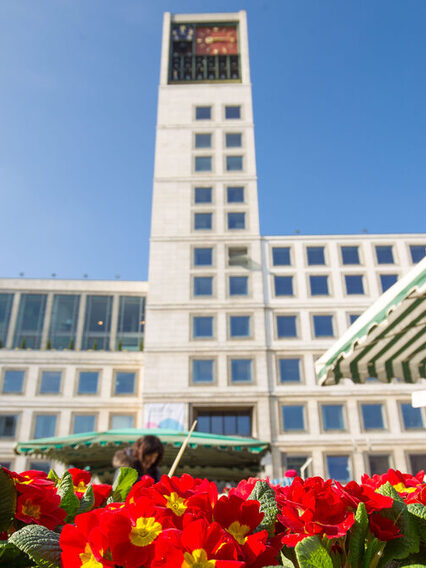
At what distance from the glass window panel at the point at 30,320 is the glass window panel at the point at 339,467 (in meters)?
24.6

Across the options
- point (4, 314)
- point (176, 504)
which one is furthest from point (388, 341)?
point (4, 314)

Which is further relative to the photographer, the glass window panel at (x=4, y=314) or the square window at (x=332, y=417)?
the glass window panel at (x=4, y=314)

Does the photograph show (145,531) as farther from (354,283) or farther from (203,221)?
(203,221)

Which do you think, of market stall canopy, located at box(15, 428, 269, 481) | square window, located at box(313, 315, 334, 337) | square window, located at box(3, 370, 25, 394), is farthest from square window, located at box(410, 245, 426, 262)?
square window, located at box(3, 370, 25, 394)

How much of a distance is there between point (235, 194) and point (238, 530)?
125 ft

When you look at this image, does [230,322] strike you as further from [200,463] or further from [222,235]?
[200,463]

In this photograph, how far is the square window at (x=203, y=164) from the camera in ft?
130

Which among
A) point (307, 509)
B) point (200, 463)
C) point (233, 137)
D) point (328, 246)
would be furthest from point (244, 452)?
point (233, 137)

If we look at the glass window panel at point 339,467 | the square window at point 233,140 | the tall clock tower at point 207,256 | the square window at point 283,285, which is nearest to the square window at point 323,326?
the square window at point 283,285

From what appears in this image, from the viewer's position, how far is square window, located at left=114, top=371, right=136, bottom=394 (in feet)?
111

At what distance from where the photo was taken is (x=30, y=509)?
121 cm

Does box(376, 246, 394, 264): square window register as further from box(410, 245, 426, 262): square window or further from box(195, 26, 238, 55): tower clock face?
box(195, 26, 238, 55): tower clock face

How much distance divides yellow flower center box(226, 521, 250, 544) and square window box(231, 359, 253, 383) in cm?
3146

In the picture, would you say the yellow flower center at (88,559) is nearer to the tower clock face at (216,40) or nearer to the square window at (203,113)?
the square window at (203,113)
